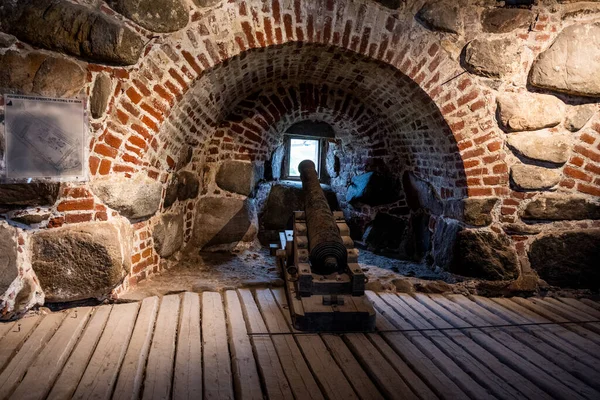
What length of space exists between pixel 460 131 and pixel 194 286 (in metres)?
2.67

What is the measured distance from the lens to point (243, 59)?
3.45 meters

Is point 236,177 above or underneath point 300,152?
underneath

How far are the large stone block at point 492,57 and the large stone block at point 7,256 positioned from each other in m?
3.70

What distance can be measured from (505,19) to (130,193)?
3.39 meters

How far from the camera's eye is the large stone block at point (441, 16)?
3398 mm

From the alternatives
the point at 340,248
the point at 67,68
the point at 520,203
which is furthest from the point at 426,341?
the point at 67,68

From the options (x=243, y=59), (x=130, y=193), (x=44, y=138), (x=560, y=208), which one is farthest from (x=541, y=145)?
(x=44, y=138)

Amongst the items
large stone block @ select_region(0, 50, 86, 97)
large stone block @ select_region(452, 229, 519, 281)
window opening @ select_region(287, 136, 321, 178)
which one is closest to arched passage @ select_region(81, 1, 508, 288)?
large stone block @ select_region(0, 50, 86, 97)

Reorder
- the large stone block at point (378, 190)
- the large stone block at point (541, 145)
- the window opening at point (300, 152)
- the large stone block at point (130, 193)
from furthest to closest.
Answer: the window opening at point (300, 152)
the large stone block at point (378, 190)
the large stone block at point (541, 145)
the large stone block at point (130, 193)

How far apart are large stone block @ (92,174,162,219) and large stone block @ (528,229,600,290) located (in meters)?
3.36

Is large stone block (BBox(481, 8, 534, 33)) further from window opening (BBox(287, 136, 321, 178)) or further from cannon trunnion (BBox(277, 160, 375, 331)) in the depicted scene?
window opening (BBox(287, 136, 321, 178))

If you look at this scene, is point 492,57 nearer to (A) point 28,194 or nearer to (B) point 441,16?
(B) point 441,16

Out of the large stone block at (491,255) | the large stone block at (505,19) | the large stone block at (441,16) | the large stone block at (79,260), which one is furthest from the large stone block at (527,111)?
the large stone block at (79,260)

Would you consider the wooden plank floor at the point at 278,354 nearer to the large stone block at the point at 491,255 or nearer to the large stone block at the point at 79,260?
the large stone block at the point at 79,260
